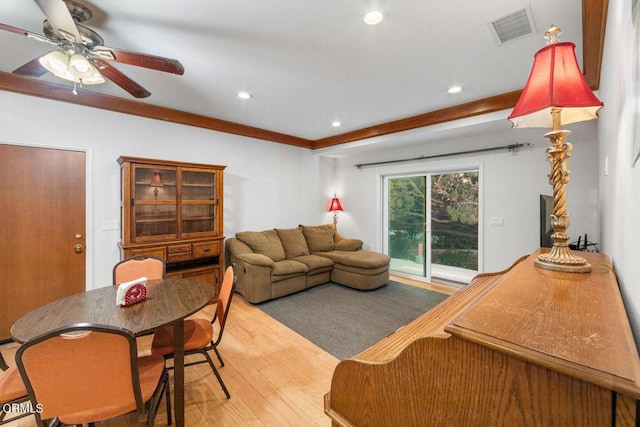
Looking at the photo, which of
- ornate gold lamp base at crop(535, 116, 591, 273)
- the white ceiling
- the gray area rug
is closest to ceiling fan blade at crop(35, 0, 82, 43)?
the white ceiling

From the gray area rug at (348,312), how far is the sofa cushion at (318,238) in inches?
31.3

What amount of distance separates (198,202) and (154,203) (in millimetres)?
518

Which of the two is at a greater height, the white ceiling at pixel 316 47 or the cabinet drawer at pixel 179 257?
the white ceiling at pixel 316 47

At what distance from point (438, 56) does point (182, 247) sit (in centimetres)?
345

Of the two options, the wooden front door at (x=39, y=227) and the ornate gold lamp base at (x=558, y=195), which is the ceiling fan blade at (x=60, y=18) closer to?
the wooden front door at (x=39, y=227)

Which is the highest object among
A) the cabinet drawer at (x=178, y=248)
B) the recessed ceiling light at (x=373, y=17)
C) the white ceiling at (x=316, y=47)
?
the white ceiling at (x=316, y=47)

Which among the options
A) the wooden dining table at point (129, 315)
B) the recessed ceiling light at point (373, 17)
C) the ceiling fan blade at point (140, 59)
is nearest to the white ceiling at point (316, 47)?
the recessed ceiling light at point (373, 17)

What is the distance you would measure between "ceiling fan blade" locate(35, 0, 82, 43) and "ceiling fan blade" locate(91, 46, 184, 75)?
14cm

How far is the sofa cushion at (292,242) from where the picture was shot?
4.68m

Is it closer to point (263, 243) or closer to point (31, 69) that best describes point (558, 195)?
point (31, 69)

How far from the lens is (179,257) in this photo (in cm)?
342

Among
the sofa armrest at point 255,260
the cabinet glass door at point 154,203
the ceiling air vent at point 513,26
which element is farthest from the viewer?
the sofa armrest at point 255,260

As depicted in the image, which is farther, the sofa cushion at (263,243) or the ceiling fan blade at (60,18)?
the sofa cushion at (263,243)

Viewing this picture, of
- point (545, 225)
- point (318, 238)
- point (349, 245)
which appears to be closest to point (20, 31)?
point (545, 225)
